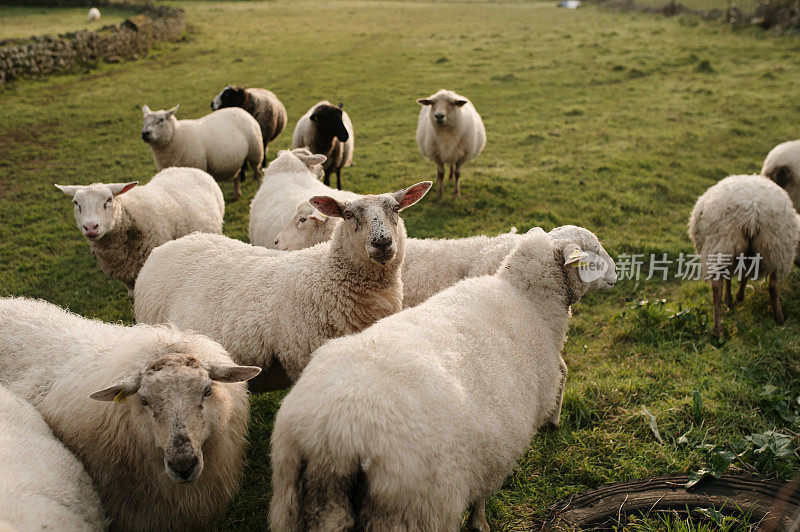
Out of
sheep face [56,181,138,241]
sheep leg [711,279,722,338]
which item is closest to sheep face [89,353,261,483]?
sheep face [56,181,138,241]

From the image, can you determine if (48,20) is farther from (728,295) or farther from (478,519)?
(478,519)

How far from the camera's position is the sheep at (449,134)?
31.9 feet

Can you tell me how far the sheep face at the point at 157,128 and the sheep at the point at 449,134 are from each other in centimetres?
447

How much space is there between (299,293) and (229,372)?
3.68ft

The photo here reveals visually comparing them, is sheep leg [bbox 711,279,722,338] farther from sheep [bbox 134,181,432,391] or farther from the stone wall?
the stone wall

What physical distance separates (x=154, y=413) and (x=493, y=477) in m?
1.94

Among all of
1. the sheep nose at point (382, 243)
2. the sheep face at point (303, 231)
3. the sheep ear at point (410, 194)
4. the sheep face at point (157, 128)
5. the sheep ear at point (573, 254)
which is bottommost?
the sheep face at point (303, 231)

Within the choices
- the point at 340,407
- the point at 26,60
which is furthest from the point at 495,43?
the point at 340,407

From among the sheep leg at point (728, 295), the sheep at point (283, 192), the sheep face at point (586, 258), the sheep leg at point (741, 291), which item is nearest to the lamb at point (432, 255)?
the sheep at point (283, 192)

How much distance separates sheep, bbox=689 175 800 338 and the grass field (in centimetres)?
54

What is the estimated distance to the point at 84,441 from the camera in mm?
3238

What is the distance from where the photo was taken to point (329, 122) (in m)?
9.81

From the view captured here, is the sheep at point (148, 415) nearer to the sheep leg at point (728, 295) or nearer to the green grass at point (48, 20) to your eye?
the sheep leg at point (728, 295)

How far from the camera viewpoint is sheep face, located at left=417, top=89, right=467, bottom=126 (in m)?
9.59
